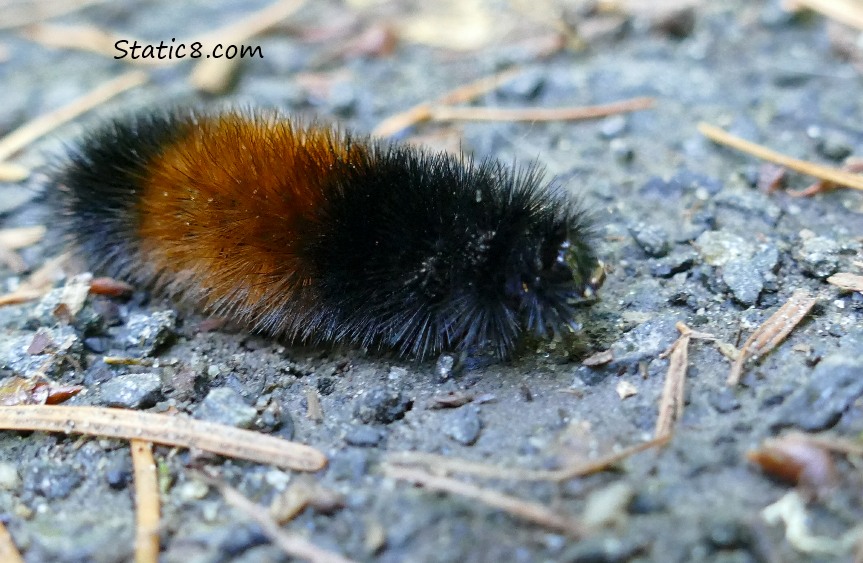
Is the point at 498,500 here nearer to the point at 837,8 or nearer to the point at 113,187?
the point at 113,187

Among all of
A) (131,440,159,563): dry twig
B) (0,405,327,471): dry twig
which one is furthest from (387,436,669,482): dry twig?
(131,440,159,563): dry twig

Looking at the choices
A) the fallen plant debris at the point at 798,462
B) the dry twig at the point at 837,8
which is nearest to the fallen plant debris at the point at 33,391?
the fallen plant debris at the point at 798,462

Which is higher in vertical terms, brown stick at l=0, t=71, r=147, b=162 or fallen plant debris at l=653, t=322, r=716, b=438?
brown stick at l=0, t=71, r=147, b=162

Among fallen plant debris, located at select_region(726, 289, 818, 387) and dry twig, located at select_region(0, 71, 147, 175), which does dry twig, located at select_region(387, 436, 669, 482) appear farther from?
dry twig, located at select_region(0, 71, 147, 175)

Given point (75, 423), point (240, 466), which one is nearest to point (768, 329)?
point (240, 466)

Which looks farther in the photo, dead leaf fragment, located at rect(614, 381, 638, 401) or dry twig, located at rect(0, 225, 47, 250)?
dry twig, located at rect(0, 225, 47, 250)

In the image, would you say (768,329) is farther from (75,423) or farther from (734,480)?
Result: (75,423)
